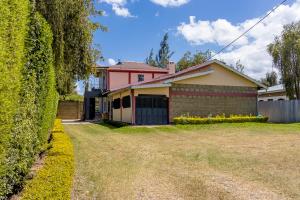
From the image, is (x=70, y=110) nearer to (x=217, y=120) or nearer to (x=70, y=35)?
(x=217, y=120)

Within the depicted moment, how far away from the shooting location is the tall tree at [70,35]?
12461 millimetres

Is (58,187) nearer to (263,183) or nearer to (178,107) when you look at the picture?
(263,183)

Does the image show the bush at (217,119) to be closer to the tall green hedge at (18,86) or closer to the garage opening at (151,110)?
the garage opening at (151,110)

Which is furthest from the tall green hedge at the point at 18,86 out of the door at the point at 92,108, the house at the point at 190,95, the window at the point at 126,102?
the door at the point at 92,108

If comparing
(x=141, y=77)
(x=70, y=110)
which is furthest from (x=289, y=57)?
(x=70, y=110)

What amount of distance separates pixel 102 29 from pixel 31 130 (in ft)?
39.6

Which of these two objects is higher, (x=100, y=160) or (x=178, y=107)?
(x=178, y=107)

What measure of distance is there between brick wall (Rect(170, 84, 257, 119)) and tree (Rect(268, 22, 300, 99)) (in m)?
6.60

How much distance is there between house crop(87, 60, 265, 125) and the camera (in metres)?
25.6

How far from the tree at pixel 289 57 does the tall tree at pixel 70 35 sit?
76.5 feet

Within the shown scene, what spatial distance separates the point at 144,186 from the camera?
773 centimetres

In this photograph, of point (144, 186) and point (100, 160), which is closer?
point (144, 186)

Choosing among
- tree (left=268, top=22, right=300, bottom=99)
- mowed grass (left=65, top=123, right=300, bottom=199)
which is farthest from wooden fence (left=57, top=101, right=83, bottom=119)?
mowed grass (left=65, top=123, right=300, bottom=199)

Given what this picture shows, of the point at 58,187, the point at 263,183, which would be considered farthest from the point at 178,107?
the point at 58,187
